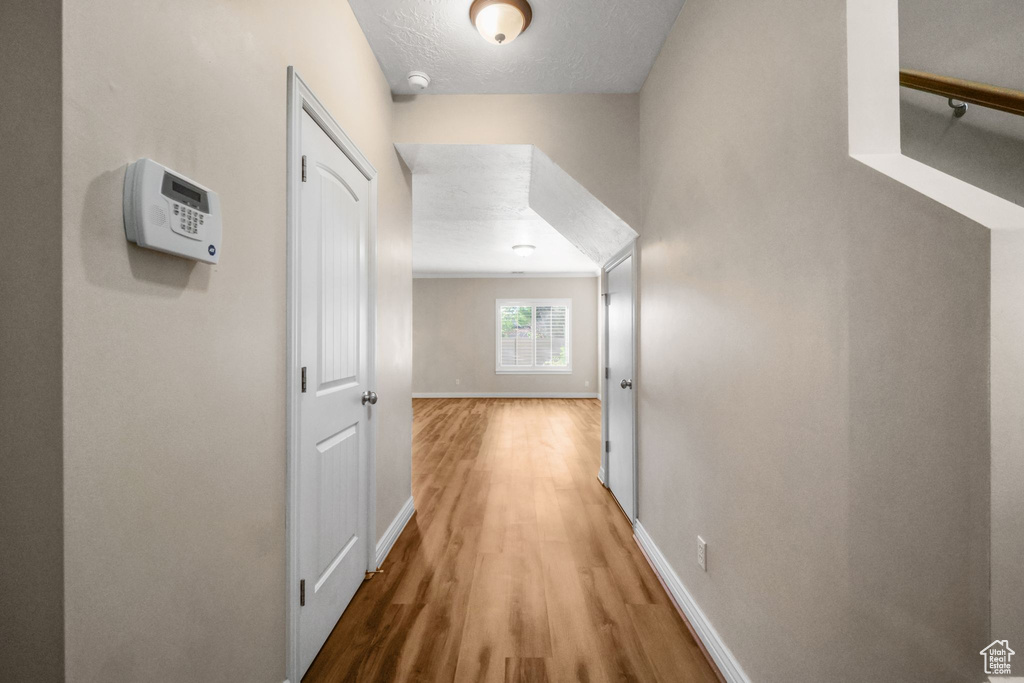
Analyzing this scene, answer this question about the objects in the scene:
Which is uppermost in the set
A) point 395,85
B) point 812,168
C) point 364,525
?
point 395,85

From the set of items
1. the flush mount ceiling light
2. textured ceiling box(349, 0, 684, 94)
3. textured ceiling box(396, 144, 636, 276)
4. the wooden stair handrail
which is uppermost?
textured ceiling box(349, 0, 684, 94)

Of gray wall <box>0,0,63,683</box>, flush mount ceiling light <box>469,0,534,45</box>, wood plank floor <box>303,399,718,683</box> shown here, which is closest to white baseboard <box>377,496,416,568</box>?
wood plank floor <box>303,399,718,683</box>

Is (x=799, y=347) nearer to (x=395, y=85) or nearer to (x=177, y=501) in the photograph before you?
(x=177, y=501)

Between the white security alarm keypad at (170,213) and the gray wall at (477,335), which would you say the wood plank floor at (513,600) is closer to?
the white security alarm keypad at (170,213)

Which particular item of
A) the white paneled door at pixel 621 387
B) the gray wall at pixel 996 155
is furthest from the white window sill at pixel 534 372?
the gray wall at pixel 996 155

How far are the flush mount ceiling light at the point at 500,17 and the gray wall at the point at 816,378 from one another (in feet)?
2.32

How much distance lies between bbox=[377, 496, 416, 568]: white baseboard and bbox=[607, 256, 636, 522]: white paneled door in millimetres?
1421

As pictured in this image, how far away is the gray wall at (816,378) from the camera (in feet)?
2.36

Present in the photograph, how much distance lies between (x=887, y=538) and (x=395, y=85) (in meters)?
2.84

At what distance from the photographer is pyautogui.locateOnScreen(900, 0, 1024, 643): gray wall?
0.63 metres

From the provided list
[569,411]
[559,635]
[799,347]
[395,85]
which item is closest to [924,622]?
[799,347]

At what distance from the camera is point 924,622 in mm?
758

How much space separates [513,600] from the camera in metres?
1.88

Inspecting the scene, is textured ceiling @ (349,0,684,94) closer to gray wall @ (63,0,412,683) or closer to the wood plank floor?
gray wall @ (63,0,412,683)
